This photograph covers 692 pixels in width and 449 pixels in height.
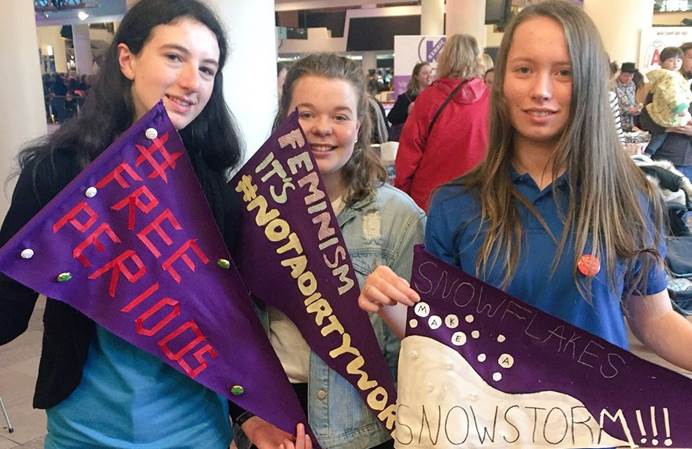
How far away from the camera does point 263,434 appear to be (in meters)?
1.54

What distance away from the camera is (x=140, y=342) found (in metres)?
1.26

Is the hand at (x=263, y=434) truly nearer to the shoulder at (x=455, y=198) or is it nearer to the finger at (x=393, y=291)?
the finger at (x=393, y=291)

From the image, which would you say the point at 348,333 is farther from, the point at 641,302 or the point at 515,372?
A: the point at 641,302

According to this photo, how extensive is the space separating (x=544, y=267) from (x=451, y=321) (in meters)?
0.23

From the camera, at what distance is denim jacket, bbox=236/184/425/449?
155 centimetres

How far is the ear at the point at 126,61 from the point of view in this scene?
A: 1372 millimetres

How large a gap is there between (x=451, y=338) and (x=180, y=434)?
1.92ft

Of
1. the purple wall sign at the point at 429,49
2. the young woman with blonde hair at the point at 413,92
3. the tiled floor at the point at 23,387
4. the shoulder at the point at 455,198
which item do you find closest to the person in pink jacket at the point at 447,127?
→ the tiled floor at the point at 23,387

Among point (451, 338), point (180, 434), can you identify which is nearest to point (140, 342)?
point (180, 434)

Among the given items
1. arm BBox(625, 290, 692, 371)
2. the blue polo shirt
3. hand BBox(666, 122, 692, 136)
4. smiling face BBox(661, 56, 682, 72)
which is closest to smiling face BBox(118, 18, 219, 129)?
the blue polo shirt

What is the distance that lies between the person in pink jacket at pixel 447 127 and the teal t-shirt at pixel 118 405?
8.84 feet

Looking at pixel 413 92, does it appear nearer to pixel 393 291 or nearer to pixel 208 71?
pixel 208 71

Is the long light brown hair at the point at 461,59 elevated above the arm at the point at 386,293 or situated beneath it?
elevated above

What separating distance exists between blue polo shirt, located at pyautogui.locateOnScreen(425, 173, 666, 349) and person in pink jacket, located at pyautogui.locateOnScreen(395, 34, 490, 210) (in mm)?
2428
